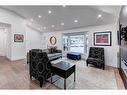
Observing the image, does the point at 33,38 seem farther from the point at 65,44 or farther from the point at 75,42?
the point at 75,42

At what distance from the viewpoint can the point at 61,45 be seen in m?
7.73

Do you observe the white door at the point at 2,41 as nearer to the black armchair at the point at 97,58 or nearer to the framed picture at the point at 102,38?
the black armchair at the point at 97,58

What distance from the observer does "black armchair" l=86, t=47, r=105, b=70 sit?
4.35 metres

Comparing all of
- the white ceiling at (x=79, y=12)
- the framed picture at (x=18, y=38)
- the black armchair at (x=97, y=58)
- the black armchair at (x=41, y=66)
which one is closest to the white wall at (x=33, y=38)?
the framed picture at (x=18, y=38)

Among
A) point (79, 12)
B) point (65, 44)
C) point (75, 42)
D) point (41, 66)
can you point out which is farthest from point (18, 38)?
point (41, 66)

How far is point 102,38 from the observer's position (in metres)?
5.18

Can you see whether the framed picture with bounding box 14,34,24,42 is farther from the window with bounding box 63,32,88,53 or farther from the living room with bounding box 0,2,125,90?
the window with bounding box 63,32,88,53

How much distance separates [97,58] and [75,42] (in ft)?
8.69

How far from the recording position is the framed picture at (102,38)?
4.95 metres

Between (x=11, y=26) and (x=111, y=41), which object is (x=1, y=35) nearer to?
(x=11, y=26)
